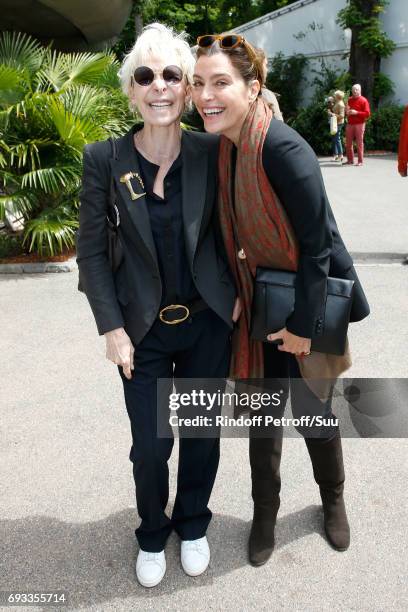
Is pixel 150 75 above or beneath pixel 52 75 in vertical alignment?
beneath

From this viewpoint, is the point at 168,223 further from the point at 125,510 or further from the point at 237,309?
the point at 125,510

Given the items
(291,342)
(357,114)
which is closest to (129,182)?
(291,342)

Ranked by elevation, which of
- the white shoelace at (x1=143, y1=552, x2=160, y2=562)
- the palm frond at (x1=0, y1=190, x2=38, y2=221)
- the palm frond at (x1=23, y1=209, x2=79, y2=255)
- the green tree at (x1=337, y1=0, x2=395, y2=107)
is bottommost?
the white shoelace at (x1=143, y1=552, x2=160, y2=562)

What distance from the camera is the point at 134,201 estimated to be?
2066 mm

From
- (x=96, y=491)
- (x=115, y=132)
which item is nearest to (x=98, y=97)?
(x=115, y=132)

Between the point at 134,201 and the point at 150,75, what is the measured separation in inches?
17.1

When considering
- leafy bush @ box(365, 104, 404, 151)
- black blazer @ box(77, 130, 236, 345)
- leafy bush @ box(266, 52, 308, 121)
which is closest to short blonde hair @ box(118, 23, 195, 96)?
black blazer @ box(77, 130, 236, 345)

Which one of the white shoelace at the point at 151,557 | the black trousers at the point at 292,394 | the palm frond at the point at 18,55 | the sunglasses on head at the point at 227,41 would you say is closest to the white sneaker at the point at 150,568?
the white shoelace at the point at 151,557

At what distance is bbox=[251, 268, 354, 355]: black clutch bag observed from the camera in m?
2.15

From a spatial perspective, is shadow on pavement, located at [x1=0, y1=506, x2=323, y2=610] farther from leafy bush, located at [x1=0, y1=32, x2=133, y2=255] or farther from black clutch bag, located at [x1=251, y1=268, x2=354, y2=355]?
leafy bush, located at [x1=0, y1=32, x2=133, y2=255]

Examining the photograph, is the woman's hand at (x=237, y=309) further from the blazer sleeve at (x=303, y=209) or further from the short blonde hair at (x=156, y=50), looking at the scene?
the short blonde hair at (x=156, y=50)

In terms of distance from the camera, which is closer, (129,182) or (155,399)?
(129,182)

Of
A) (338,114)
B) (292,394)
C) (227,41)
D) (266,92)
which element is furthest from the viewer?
(338,114)

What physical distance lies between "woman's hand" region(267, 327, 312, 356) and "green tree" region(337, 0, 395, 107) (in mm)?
19603
